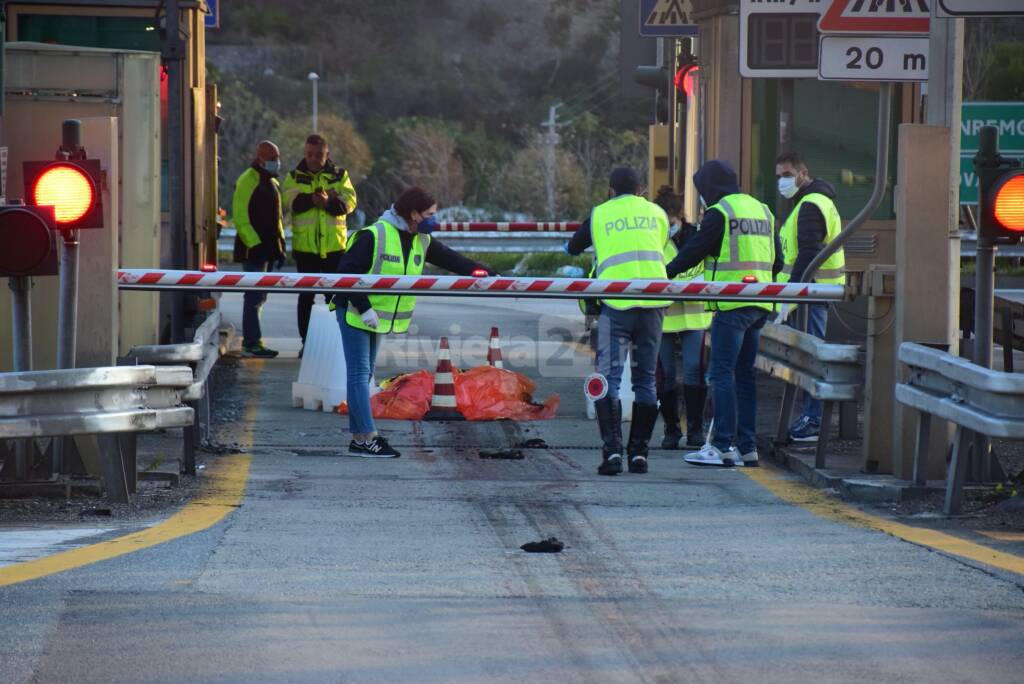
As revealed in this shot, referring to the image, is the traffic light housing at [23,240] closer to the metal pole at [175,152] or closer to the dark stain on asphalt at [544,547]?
the dark stain on asphalt at [544,547]

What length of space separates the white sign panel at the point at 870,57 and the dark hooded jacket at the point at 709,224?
86 centimetres

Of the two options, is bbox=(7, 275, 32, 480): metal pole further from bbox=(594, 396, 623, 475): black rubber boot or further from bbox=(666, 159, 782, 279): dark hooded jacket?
bbox=(666, 159, 782, 279): dark hooded jacket

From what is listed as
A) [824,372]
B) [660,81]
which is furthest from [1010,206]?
[660,81]

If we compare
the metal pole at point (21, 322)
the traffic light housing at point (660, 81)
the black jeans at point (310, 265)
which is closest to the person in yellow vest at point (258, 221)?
the black jeans at point (310, 265)

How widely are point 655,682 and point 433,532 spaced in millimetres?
2816

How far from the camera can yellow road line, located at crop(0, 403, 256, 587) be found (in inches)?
277

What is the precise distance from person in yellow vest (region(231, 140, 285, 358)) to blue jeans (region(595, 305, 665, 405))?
6.55m

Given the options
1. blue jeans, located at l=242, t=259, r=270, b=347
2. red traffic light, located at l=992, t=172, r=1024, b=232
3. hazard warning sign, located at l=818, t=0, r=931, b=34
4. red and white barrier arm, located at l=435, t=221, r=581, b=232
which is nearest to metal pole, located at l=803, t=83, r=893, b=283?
hazard warning sign, located at l=818, t=0, r=931, b=34

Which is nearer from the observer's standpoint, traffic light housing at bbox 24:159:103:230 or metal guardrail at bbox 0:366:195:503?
metal guardrail at bbox 0:366:195:503

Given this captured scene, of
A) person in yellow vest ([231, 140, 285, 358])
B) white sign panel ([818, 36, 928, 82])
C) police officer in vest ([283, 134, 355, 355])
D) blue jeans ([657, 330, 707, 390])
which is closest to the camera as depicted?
white sign panel ([818, 36, 928, 82])

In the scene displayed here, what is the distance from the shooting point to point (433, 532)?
27.1 feet

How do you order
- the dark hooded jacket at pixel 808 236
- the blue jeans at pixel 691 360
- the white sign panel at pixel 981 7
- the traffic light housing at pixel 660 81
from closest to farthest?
the white sign panel at pixel 981 7, the blue jeans at pixel 691 360, the dark hooded jacket at pixel 808 236, the traffic light housing at pixel 660 81

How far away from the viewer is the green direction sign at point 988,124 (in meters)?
13.0

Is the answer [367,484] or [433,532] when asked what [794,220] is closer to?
[367,484]
